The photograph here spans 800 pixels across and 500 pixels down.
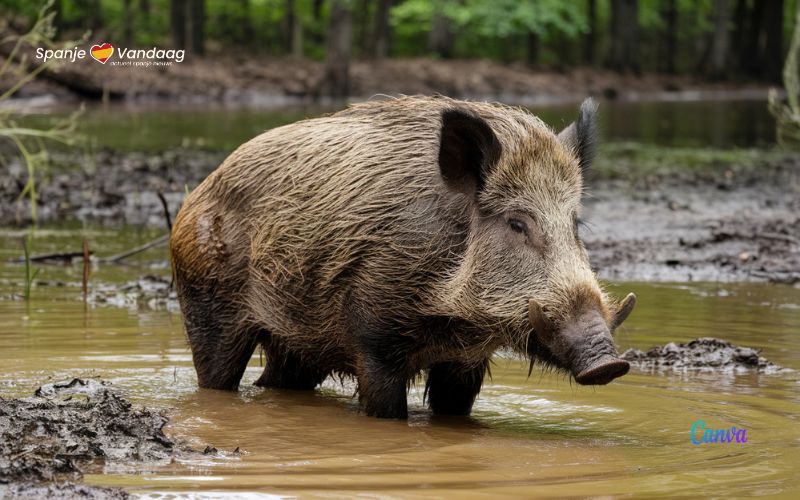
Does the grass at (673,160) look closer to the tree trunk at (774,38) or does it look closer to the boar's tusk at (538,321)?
the boar's tusk at (538,321)

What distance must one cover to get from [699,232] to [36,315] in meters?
7.42

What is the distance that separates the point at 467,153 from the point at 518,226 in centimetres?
46

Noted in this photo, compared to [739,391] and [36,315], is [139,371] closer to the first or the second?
[36,315]

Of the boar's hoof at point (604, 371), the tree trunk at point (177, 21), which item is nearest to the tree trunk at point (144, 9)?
the tree trunk at point (177, 21)

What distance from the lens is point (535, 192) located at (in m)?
6.02

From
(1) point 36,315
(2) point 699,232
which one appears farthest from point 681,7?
(1) point 36,315

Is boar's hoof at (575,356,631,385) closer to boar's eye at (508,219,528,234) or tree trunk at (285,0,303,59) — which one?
boar's eye at (508,219,528,234)

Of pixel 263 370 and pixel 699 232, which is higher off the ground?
pixel 699 232

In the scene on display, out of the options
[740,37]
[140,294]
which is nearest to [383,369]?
[140,294]

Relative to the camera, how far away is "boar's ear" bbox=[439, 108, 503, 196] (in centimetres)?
600

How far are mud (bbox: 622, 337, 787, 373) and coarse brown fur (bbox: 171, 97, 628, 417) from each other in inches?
75.4

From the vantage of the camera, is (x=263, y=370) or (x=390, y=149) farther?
(x=263, y=370)

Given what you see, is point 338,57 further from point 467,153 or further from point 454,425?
point 454,425

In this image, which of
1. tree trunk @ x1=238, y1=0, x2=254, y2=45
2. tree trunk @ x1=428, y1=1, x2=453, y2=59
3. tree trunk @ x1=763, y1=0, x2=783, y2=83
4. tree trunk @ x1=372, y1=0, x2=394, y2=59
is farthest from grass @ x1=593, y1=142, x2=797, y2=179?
tree trunk @ x1=238, y1=0, x2=254, y2=45
